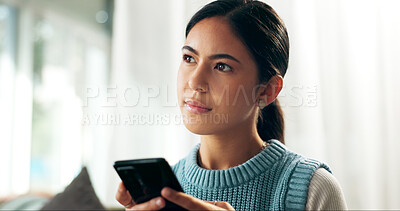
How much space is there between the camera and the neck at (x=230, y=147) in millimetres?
1093

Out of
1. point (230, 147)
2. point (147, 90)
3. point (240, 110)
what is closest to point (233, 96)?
point (240, 110)

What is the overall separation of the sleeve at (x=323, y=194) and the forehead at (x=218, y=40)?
1.15 feet

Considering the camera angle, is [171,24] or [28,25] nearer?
[171,24]

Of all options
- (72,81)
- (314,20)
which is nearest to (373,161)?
(314,20)

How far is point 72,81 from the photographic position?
319 cm

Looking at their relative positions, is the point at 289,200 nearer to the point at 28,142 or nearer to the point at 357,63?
the point at 357,63

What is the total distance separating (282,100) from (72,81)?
182cm

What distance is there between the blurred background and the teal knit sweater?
3.36ft

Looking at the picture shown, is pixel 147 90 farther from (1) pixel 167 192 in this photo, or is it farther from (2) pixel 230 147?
(1) pixel 167 192

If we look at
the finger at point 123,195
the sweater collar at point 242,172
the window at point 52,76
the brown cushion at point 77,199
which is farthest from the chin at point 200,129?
the window at point 52,76

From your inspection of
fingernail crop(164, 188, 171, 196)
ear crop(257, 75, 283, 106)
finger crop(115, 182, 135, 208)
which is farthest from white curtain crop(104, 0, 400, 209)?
fingernail crop(164, 188, 171, 196)

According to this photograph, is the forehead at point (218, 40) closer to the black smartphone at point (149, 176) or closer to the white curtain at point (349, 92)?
the black smartphone at point (149, 176)

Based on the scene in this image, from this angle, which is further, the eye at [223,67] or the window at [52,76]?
the window at [52,76]

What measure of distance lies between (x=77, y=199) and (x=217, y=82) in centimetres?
45
